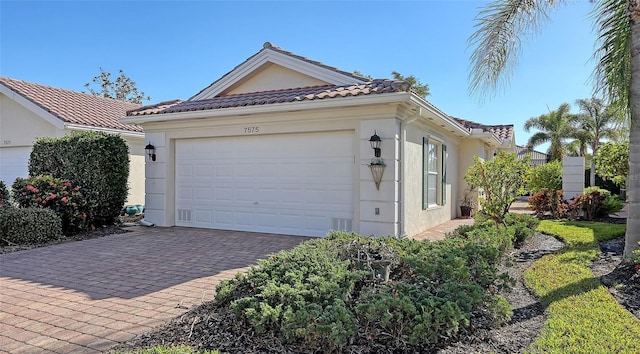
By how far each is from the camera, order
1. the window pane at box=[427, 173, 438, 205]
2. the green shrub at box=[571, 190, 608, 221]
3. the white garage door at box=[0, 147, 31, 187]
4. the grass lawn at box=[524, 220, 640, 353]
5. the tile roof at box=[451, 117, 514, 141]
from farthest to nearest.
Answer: the tile roof at box=[451, 117, 514, 141] → the white garage door at box=[0, 147, 31, 187] → the green shrub at box=[571, 190, 608, 221] → the window pane at box=[427, 173, 438, 205] → the grass lawn at box=[524, 220, 640, 353]

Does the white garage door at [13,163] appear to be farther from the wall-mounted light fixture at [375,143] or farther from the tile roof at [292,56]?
the wall-mounted light fixture at [375,143]

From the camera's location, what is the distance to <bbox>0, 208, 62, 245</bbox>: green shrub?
8.75 m

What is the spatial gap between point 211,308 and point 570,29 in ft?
27.4

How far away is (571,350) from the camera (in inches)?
125

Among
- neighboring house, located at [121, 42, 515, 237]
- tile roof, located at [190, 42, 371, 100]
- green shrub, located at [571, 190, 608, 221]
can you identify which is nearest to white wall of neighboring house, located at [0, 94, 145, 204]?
neighboring house, located at [121, 42, 515, 237]

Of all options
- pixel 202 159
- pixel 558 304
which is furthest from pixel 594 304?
pixel 202 159

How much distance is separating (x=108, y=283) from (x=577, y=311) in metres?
5.95

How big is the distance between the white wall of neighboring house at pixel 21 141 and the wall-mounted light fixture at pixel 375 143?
9946mm

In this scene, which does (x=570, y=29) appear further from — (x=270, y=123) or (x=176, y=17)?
(x=176, y=17)

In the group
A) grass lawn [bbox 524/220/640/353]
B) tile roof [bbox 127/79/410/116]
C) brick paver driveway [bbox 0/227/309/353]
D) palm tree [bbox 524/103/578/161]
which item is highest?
palm tree [bbox 524/103/578/161]

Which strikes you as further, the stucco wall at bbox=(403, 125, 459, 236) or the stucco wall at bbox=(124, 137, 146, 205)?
the stucco wall at bbox=(124, 137, 146, 205)

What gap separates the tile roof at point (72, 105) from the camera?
532 inches

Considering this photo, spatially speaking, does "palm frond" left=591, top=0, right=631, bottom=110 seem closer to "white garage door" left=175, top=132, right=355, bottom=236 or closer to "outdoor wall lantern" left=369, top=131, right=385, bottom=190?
"outdoor wall lantern" left=369, top=131, right=385, bottom=190

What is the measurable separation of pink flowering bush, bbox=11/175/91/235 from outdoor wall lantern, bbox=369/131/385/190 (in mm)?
7484
